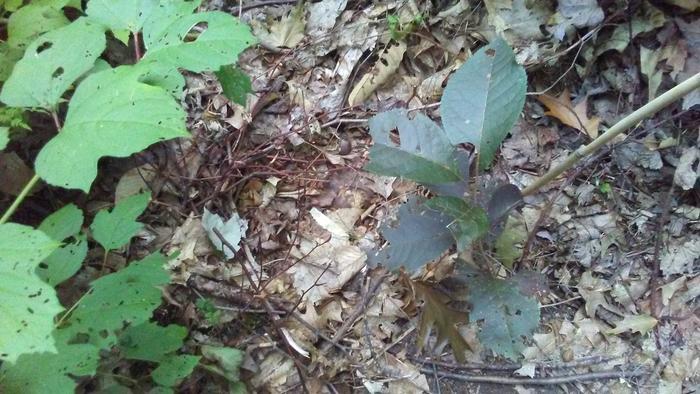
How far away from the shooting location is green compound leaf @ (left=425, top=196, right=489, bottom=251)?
1.64 m

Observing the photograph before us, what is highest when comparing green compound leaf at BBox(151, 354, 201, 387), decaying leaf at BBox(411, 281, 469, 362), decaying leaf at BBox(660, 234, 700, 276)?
green compound leaf at BBox(151, 354, 201, 387)

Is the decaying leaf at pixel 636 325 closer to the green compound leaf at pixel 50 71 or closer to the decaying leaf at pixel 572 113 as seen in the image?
the decaying leaf at pixel 572 113

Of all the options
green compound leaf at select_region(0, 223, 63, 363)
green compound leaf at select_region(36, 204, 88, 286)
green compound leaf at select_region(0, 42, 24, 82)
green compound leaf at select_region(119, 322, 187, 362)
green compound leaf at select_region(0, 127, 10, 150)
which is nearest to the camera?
green compound leaf at select_region(0, 223, 63, 363)

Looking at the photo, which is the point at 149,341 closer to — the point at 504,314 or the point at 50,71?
the point at 50,71

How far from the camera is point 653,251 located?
2.20m

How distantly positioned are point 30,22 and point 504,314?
73.4 inches

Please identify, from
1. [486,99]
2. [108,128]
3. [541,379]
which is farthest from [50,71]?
[541,379]

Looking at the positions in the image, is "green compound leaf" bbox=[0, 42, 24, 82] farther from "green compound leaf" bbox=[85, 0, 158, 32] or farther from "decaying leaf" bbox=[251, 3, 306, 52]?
"decaying leaf" bbox=[251, 3, 306, 52]

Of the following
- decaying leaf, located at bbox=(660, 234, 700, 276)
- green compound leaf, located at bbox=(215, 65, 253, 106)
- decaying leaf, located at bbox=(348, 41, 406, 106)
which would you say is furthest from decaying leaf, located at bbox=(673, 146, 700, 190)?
green compound leaf, located at bbox=(215, 65, 253, 106)

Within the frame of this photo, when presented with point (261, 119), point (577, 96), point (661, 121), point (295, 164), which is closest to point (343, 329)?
point (295, 164)

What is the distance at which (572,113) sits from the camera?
230 cm

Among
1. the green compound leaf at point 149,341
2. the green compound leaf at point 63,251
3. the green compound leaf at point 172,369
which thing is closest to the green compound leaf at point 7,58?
the green compound leaf at point 63,251

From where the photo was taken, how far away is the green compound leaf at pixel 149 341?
5.46 ft

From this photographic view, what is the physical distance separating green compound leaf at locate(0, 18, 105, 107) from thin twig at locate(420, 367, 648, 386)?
149cm
